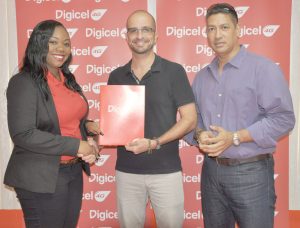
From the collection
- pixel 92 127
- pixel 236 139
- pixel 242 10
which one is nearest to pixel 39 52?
pixel 92 127

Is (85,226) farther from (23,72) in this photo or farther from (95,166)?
(23,72)

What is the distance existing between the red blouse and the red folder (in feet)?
0.59

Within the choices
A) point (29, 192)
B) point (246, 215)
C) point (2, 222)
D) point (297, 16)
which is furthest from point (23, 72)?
point (297, 16)

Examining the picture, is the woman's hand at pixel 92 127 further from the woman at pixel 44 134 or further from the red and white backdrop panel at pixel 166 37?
the red and white backdrop panel at pixel 166 37

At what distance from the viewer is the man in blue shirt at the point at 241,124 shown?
84.4 inches

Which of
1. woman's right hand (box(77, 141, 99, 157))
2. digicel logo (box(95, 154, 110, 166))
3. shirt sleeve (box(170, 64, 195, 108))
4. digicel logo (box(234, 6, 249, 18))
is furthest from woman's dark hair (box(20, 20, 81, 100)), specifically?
digicel logo (box(234, 6, 249, 18))

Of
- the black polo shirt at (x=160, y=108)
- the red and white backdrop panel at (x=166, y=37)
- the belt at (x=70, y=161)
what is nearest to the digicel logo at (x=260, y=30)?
the red and white backdrop panel at (x=166, y=37)

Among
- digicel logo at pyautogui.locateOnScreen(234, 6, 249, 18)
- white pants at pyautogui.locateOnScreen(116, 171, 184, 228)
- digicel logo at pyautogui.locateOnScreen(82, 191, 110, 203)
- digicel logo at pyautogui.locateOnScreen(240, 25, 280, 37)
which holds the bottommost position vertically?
digicel logo at pyautogui.locateOnScreen(82, 191, 110, 203)

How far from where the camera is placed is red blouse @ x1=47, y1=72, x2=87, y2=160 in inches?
87.0

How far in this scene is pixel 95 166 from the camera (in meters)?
3.38

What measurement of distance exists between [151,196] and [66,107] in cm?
100

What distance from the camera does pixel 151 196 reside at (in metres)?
2.60

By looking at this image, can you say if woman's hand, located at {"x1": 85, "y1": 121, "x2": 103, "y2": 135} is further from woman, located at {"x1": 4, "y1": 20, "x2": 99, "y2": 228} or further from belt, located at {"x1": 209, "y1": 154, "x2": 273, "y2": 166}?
belt, located at {"x1": 209, "y1": 154, "x2": 273, "y2": 166}

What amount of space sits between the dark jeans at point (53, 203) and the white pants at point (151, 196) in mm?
440
